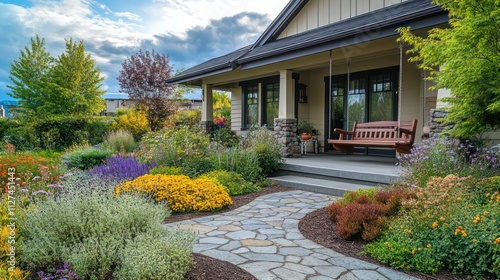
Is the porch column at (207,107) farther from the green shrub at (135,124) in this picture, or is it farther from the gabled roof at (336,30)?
the green shrub at (135,124)

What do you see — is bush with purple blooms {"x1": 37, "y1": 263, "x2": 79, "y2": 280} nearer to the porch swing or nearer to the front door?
the porch swing

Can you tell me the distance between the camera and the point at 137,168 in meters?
6.04

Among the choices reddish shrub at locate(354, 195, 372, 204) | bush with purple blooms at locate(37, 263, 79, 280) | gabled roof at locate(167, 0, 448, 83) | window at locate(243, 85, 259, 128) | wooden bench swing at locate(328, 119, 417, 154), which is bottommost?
bush with purple blooms at locate(37, 263, 79, 280)

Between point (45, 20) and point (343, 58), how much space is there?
21.7ft

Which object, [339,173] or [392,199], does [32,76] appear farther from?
[392,199]

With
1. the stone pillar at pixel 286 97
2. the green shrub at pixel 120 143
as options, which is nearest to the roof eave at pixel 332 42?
the stone pillar at pixel 286 97

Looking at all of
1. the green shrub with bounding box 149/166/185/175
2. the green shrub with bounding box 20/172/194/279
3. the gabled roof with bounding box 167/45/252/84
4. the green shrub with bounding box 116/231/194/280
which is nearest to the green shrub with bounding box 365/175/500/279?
the green shrub with bounding box 116/231/194/280

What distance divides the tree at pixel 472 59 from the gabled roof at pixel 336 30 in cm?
100

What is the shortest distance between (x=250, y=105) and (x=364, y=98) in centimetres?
430

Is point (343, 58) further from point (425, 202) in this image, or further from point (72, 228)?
point (72, 228)

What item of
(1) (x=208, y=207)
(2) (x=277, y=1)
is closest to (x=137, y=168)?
(1) (x=208, y=207)

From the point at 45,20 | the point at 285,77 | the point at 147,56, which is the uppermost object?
the point at 147,56

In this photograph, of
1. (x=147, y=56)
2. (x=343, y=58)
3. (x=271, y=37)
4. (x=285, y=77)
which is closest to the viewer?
(x=343, y=58)

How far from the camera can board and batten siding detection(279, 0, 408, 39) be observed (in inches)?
317
